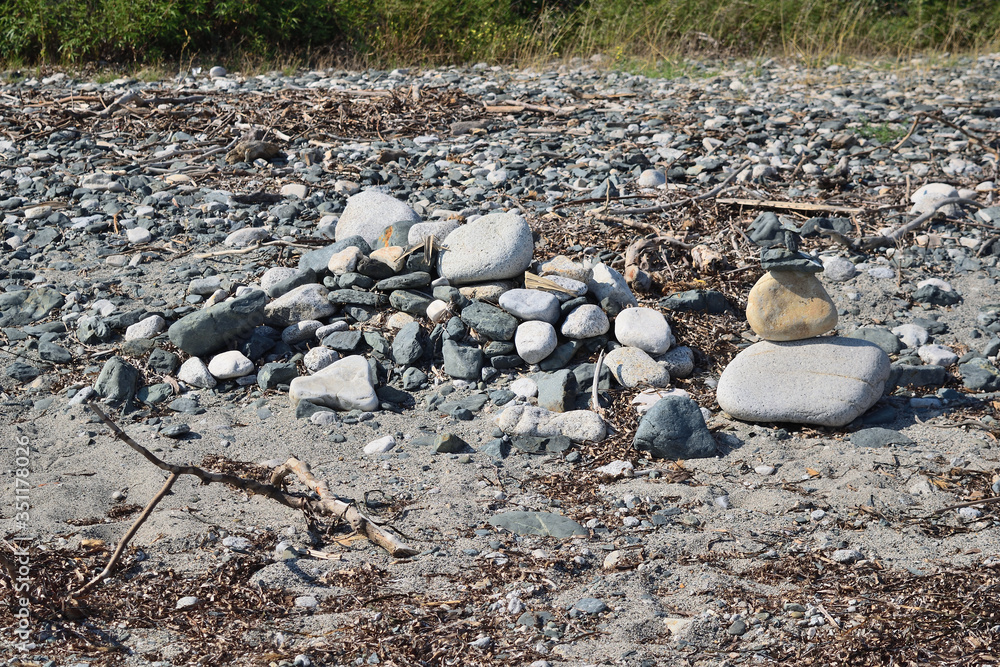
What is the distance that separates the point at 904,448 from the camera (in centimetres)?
290

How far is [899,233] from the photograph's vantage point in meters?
4.39

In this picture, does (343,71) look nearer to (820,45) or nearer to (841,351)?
(820,45)

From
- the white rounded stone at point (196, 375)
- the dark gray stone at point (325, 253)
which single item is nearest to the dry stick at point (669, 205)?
the dark gray stone at point (325, 253)

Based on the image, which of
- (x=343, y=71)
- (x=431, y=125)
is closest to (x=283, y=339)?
(x=431, y=125)

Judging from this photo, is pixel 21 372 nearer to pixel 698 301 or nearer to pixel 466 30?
pixel 698 301

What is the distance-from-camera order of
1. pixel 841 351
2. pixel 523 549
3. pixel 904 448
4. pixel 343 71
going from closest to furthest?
pixel 523 549 → pixel 904 448 → pixel 841 351 → pixel 343 71

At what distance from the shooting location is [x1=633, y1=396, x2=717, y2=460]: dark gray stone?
9.61 ft

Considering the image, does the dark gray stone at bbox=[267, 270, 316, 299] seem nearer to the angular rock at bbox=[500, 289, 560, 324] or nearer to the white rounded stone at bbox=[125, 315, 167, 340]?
the white rounded stone at bbox=[125, 315, 167, 340]

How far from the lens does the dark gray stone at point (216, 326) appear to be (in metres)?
3.55

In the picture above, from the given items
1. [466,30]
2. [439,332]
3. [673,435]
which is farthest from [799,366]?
[466,30]

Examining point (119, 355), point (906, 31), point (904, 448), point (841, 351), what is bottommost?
point (119, 355)

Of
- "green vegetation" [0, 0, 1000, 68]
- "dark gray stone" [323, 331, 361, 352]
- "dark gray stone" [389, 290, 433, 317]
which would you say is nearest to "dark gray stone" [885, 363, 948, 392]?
"dark gray stone" [389, 290, 433, 317]

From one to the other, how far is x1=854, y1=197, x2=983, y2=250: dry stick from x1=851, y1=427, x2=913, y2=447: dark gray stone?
1.62m

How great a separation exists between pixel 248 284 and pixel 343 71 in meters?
5.83
